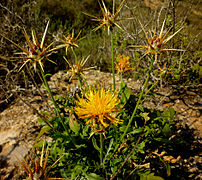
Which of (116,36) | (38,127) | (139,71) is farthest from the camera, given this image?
(139,71)

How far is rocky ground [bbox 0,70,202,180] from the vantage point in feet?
7.88

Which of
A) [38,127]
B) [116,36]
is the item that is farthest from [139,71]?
[38,127]

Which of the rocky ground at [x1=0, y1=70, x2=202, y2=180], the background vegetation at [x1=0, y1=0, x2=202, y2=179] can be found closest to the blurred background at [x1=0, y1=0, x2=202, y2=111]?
the background vegetation at [x1=0, y1=0, x2=202, y2=179]

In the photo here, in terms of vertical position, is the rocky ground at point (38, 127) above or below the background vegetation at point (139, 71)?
below

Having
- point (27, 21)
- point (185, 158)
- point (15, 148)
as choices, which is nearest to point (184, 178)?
point (185, 158)

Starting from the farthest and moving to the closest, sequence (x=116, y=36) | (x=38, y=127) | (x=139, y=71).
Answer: (x=139, y=71), (x=116, y=36), (x=38, y=127)

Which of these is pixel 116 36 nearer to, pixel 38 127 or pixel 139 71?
pixel 139 71

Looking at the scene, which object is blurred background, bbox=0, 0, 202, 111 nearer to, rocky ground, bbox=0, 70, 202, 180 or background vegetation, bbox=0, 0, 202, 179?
background vegetation, bbox=0, 0, 202, 179

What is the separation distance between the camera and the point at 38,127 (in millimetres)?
3029

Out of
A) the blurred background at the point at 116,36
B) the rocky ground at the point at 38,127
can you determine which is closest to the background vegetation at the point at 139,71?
the blurred background at the point at 116,36

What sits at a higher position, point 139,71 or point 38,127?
point 139,71

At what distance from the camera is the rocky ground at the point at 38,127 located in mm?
2402

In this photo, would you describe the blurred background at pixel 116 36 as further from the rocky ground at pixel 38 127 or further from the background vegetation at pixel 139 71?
the rocky ground at pixel 38 127

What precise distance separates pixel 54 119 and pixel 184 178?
1.90 meters
